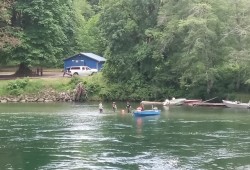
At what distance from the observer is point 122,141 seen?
36875 mm

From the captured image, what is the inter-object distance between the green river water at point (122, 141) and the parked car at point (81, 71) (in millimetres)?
32849

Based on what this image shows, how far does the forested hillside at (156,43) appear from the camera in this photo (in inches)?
2704

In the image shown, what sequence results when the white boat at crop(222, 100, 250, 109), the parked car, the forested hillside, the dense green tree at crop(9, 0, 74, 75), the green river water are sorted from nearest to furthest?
the green river water
the white boat at crop(222, 100, 250, 109)
the forested hillside
the dense green tree at crop(9, 0, 74, 75)
the parked car

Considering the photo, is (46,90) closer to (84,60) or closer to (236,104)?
(84,60)

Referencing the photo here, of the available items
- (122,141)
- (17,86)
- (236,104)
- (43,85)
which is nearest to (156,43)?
(236,104)

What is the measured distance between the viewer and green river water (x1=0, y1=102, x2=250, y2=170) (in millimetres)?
29078

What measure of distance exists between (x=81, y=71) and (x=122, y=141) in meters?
54.2

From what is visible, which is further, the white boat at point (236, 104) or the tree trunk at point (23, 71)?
the tree trunk at point (23, 71)

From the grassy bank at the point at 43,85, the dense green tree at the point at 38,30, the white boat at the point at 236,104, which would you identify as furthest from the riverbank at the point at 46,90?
the white boat at the point at 236,104

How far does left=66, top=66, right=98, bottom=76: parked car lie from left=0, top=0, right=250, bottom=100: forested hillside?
4.15 metres

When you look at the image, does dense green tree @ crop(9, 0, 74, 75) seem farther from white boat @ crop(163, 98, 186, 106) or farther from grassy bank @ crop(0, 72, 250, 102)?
white boat @ crop(163, 98, 186, 106)

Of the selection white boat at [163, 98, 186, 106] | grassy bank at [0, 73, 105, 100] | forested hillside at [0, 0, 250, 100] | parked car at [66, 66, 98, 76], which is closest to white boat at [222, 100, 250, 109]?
forested hillside at [0, 0, 250, 100]

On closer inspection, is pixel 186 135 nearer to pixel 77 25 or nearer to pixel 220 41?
pixel 220 41

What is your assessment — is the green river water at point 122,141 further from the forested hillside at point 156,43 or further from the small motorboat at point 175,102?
the forested hillside at point 156,43
